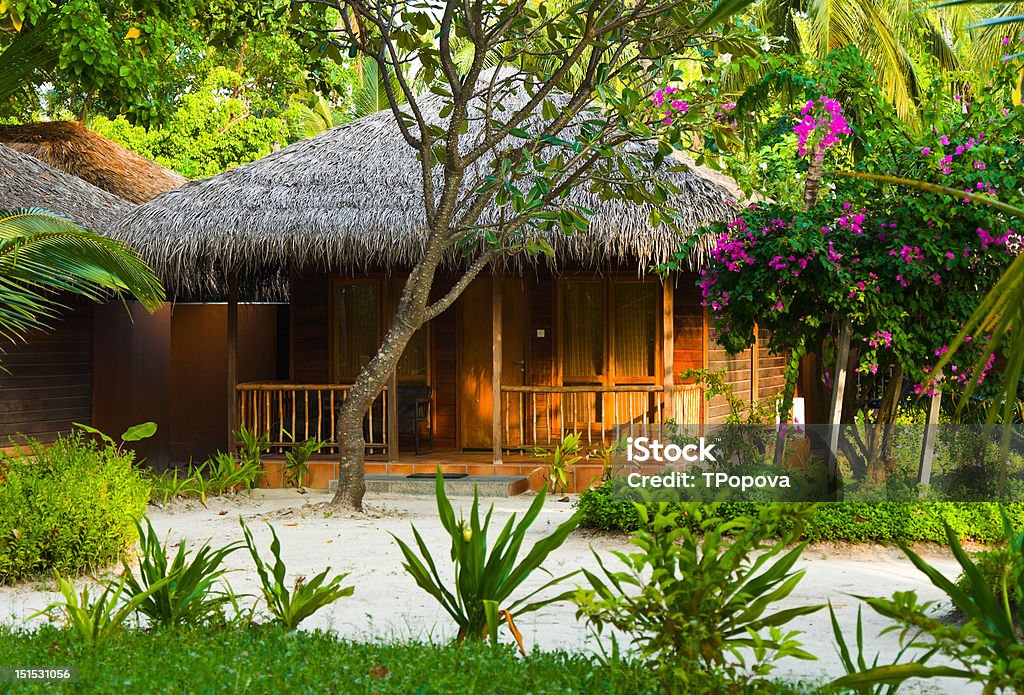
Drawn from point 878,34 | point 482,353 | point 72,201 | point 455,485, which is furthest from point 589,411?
point 878,34

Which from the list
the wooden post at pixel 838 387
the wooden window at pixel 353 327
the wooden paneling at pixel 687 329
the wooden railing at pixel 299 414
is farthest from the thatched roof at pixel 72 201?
the wooden post at pixel 838 387

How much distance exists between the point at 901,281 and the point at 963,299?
478 millimetres

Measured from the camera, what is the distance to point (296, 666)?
12.4 ft

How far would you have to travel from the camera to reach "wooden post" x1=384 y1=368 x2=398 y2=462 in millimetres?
11047

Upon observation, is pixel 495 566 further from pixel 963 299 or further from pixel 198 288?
pixel 198 288

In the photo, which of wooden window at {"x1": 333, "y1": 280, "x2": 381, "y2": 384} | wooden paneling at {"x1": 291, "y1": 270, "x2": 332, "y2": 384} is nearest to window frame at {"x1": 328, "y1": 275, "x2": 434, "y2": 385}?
wooden window at {"x1": 333, "y1": 280, "x2": 381, "y2": 384}

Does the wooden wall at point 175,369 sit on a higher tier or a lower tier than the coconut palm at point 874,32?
lower

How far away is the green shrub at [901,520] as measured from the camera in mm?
7344

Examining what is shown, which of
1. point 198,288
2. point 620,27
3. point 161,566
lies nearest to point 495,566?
point 161,566

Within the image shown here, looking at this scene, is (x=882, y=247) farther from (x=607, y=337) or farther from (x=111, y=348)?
(x=111, y=348)

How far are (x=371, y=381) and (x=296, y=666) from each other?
5218 mm

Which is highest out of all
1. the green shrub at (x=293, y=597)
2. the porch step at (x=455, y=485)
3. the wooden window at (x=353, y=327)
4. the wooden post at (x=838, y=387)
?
the wooden window at (x=353, y=327)

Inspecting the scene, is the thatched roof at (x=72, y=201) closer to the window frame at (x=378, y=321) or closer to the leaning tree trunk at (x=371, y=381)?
the window frame at (x=378, y=321)

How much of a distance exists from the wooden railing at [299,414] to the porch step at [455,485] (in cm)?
54
